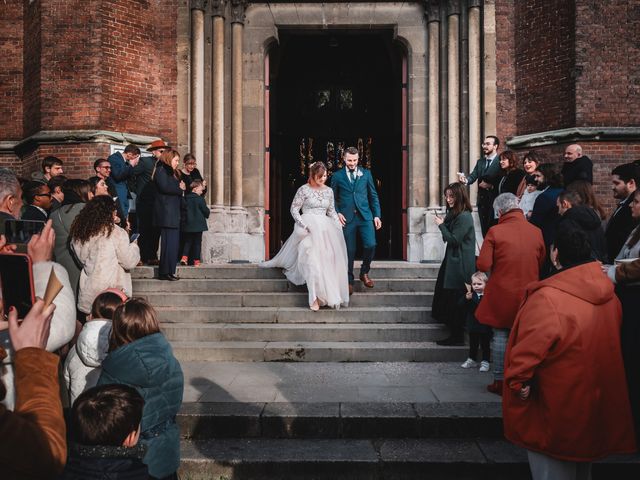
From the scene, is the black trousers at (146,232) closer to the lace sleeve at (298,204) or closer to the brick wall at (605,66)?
the lace sleeve at (298,204)

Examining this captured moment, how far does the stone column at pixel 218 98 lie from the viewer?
1057cm

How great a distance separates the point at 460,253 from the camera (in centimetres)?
610

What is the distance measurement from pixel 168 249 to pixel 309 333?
226 cm

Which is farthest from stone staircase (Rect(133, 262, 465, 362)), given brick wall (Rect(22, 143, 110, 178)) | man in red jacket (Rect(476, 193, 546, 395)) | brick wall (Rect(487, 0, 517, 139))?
brick wall (Rect(487, 0, 517, 139))

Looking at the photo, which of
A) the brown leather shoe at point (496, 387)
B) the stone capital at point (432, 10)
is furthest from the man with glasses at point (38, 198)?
the stone capital at point (432, 10)

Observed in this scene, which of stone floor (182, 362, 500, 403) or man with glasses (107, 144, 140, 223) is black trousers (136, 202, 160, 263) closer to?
man with glasses (107, 144, 140, 223)

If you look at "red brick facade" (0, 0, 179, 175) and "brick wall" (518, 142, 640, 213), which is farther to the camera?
"red brick facade" (0, 0, 179, 175)

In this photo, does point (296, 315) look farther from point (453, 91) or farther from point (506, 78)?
point (506, 78)

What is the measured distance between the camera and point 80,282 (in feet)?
18.2

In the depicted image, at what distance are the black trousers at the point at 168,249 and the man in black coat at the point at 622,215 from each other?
5013 millimetres

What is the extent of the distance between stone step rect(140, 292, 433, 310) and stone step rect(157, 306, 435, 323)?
0.67 ft

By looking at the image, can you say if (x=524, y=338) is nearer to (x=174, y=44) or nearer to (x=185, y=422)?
(x=185, y=422)

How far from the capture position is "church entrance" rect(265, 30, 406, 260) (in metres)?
13.1

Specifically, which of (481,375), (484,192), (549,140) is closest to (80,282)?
(481,375)
